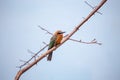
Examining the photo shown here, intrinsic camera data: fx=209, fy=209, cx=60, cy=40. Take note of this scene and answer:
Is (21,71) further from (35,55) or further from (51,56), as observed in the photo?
(51,56)

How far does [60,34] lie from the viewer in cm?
427

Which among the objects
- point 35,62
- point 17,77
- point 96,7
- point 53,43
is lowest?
point 17,77

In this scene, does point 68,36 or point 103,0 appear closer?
point 103,0

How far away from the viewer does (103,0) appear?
2.26 m

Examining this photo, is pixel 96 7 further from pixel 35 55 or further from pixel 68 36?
pixel 35 55

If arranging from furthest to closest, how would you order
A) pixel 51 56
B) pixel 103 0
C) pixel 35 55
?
pixel 51 56
pixel 35 55
pixel 103 0

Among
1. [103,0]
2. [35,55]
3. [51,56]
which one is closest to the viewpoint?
[103,0]

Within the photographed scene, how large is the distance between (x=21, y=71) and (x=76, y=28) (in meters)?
0.84

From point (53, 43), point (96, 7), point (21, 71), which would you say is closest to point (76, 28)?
point (96, 7)

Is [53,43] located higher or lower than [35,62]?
higher

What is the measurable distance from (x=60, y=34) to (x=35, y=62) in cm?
181

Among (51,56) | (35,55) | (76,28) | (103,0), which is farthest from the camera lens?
(51,56)

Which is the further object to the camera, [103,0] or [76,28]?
[76,28]

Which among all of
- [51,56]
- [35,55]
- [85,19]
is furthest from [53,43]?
[85,19]
